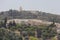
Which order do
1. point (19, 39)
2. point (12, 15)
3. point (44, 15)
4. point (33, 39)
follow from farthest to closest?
1. point (44, 15)
2. point (12, 15)
3. point (33, 39)
4. point (19, 39)

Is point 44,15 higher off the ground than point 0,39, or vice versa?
point 0,39

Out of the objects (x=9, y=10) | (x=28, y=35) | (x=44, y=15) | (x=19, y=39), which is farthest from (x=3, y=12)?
(x=19, y=39)

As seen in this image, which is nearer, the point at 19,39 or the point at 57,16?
the point at 19,39

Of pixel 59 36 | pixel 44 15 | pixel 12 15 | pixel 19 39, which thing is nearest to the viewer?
pixel 19 39

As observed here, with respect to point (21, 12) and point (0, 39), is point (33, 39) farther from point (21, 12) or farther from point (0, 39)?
point (21, 12)

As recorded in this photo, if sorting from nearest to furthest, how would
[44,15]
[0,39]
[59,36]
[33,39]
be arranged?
[0,39] → [33,39] → [59,36] → [44,15]

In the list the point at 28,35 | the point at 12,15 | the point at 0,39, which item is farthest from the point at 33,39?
the point at 12,15

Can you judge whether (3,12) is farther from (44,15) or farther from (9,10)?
(44,15)

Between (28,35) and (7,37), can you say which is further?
(28,35)

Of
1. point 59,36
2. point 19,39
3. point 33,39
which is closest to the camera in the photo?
point 19,39
